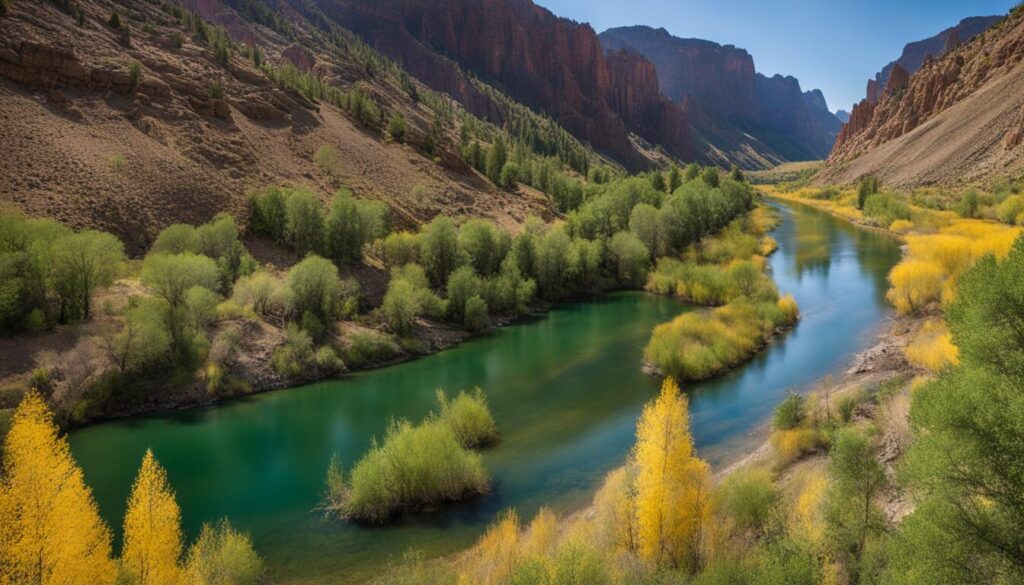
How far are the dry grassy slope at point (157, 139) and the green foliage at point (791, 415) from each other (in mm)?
41115

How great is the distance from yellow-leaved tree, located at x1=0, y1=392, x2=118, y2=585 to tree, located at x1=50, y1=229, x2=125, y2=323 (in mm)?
22370

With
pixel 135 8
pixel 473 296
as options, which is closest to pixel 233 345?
pixel 473 296

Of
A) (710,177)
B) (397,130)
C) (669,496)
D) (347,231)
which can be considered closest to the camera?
(669,496)

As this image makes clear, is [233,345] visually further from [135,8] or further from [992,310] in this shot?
[135,8]

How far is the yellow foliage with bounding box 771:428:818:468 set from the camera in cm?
1923

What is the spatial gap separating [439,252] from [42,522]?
3552 centimetres

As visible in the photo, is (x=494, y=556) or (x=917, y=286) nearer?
(x=494, y=556)

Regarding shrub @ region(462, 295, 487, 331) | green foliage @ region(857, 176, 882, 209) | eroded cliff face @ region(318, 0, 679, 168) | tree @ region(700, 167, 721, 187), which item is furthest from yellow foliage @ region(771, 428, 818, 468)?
eroded cliff face @ region(318, 0, 679, 168)

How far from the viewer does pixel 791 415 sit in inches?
867

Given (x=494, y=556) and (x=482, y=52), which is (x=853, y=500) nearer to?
(x=494, y=556)

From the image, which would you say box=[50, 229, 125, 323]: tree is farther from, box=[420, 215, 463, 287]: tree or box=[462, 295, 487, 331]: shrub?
box=[462, 295, 487, 331]: shrub

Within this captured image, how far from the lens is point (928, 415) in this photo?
1055 centimetres

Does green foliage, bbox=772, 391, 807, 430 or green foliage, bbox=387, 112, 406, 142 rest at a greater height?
green foliage, bbox=387, 112, 406, 142

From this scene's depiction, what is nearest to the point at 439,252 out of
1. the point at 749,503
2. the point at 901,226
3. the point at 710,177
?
the point at 749,503
